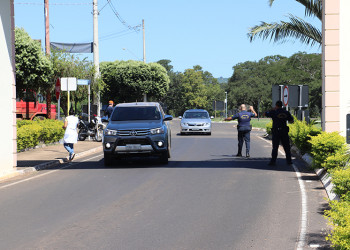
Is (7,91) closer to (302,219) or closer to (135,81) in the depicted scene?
(302,219)

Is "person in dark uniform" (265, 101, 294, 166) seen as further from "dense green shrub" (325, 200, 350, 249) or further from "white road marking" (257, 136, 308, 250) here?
"dense green shrub" (325, 200, 350, 249)

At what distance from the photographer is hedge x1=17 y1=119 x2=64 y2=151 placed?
1980cm

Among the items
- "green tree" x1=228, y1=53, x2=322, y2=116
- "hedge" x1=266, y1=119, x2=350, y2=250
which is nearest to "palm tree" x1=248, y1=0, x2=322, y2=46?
"hedge" x1=266, y1=119, x2=350, y2=250

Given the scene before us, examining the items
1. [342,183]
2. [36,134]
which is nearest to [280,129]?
[342,183]

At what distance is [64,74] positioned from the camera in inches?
1537

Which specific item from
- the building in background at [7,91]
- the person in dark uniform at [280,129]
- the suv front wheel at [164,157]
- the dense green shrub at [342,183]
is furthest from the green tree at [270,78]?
the dense green shrub at [342,183]

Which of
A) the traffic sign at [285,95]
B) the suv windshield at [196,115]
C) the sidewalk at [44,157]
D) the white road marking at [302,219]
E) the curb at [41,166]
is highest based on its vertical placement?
the traffic sign at [285,95]

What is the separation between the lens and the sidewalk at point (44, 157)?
15.2 m

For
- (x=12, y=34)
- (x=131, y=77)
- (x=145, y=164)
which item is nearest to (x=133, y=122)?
(x=145, y=164)

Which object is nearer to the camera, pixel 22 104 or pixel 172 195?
pixel 172 195

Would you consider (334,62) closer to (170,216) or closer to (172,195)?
(172,195)

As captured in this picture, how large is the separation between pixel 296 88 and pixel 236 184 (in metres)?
11.5

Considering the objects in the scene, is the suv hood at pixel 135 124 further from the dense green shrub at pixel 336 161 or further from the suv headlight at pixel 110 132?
the dense green shrub at pixel 336 161

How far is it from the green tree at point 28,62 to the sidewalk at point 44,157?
342 inches
